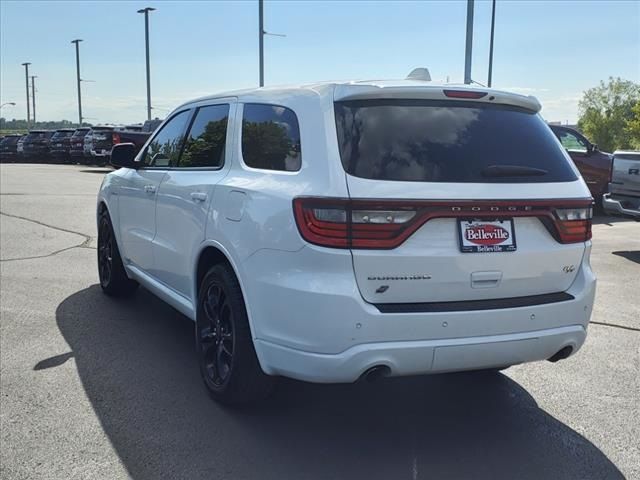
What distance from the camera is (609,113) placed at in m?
42.8

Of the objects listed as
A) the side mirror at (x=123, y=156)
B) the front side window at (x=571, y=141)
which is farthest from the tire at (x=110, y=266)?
the front side window at (x=571, y=141)

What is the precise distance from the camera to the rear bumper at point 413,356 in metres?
3.09

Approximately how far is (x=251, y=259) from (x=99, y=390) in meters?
1.52

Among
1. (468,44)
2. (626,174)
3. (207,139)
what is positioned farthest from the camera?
(468,44)

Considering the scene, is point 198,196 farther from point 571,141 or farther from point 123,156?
point 571,141

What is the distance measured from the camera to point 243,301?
361 centimetres

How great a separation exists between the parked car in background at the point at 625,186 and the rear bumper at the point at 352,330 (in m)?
6.73

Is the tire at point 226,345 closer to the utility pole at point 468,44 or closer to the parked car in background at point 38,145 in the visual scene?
the utility pole at point 468,44

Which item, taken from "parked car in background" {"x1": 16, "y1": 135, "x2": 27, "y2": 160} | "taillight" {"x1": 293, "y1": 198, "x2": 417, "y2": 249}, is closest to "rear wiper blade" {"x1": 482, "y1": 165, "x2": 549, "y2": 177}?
"taillight" {"x1": 293, "y1": 198, "x2": 417, "y2": 249}

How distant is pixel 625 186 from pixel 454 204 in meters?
7.35

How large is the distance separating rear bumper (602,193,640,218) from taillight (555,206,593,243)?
6.30 m

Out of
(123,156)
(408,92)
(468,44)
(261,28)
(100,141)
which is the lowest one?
(100,141)

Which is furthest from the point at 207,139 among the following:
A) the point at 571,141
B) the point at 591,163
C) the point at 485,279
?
the point at 571,141

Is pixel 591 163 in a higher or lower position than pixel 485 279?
higher
